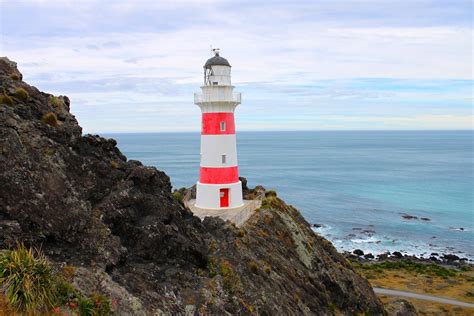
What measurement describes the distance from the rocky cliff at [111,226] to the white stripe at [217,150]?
28.6 ft

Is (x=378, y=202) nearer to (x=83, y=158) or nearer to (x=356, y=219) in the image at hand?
(x=356, y=219)

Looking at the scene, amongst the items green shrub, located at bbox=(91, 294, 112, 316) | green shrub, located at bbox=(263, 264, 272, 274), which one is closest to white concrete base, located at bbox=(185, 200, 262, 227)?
green shrub, located at bbox=(263, 264, 272, 274)

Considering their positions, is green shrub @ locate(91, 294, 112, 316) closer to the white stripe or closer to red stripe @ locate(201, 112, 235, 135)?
the white stripe

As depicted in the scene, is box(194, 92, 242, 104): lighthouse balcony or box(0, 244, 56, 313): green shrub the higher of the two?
box(194, 92, 242, 104): lighthouse balcony

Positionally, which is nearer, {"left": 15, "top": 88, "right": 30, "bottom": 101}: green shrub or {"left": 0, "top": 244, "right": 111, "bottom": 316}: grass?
{"left": 0, "top": 244, "right": 111, "bottom": 316}: grass

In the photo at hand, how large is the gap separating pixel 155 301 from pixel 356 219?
192 ft

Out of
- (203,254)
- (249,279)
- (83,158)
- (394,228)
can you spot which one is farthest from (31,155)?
(394,228)

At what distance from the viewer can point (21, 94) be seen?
14500 mm

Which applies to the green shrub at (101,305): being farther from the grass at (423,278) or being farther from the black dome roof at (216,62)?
the grass at (423,278)

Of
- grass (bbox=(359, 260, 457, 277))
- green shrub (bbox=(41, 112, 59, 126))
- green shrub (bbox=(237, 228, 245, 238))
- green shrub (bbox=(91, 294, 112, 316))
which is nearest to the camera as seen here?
green shrub (bbox=(91, 294, 112, 316))

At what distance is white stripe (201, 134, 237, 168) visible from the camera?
27656mm

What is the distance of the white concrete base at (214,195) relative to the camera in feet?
92.0

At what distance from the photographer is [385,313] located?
2467 centimetres

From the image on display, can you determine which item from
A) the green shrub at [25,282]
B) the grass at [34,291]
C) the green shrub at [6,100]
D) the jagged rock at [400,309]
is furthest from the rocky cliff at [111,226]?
the jagged rock at [400,309]
